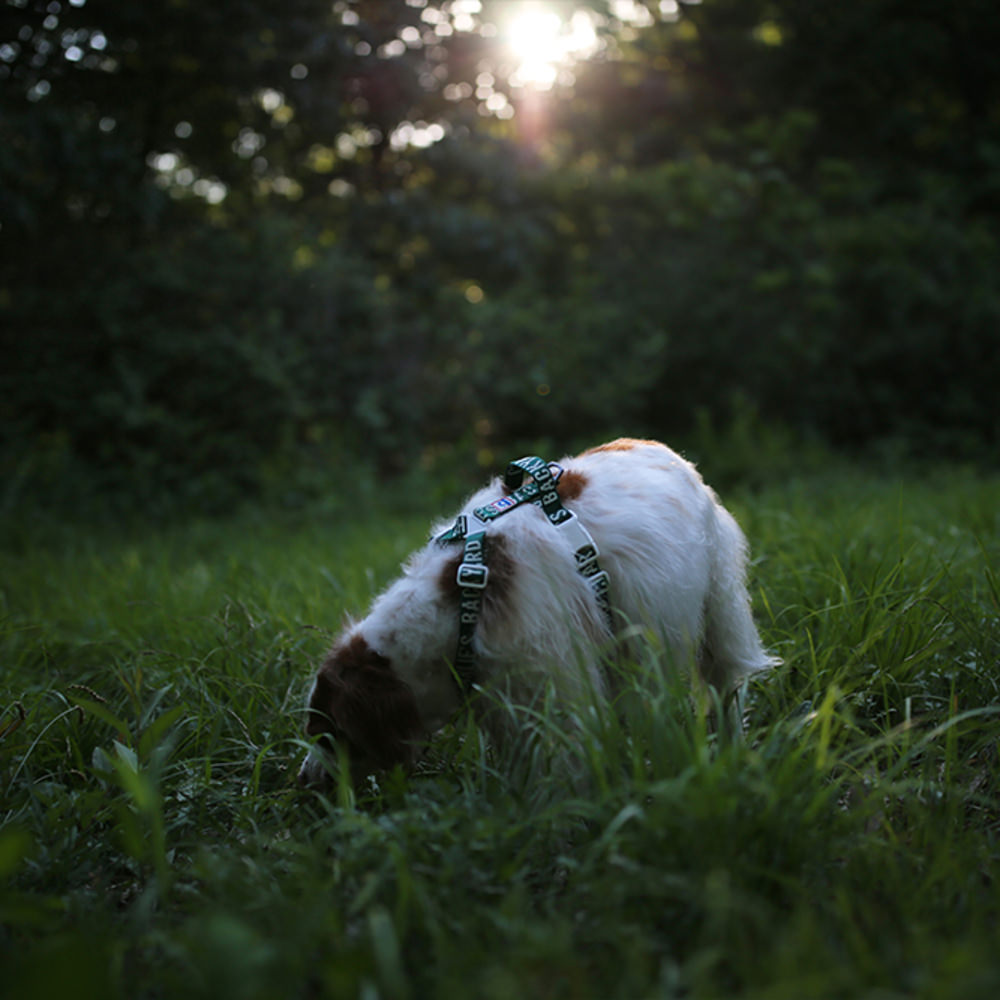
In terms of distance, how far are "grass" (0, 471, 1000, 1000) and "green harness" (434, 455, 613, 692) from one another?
0.81ft

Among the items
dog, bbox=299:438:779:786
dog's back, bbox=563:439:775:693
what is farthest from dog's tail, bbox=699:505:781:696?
dog, bbox=299:438:779:786

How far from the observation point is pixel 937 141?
10961 millimetres

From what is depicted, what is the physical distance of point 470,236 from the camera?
861 centimetres

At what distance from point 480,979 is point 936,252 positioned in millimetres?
10236

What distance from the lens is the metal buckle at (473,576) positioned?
6.37ft

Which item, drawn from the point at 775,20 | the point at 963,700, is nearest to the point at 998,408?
the point at 775,20

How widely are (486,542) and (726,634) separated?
2.71 feet

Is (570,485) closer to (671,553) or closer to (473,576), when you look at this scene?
(671,553)

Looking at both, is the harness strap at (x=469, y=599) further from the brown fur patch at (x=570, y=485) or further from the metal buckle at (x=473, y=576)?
the brown fur patch at (x=570, y=485)

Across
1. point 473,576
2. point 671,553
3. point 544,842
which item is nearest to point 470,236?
point 671,553

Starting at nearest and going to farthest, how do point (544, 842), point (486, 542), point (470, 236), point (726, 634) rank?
point (544, 842), point (486, 542), point (726, 634), point (470, 236)

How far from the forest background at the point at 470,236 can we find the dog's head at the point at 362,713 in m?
5.63

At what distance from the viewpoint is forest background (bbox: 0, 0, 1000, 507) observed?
719cm

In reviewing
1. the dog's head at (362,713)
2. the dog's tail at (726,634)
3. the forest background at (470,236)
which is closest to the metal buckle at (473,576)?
the dog's head at (362,713)
